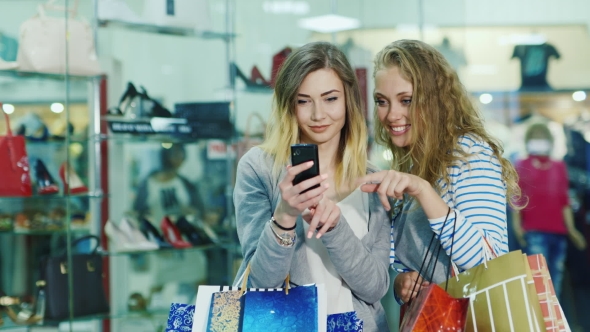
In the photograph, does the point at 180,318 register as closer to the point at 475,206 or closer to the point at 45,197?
the point at 475,206

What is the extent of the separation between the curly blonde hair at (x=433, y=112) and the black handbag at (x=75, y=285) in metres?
2.69

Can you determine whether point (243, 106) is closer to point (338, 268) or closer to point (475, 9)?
point (475, 9)

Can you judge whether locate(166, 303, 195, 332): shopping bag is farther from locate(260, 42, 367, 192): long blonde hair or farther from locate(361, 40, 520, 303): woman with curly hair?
locate(361, 40, 520, 303): woman with curly hair

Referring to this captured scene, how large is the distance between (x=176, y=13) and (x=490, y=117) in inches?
109

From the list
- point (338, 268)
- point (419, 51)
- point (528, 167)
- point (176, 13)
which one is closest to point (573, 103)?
point (528, 167)

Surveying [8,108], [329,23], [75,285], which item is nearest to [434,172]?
[75,285]

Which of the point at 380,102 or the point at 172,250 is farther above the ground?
the point at 380,102

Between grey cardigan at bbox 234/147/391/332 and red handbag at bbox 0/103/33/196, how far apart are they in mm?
2356

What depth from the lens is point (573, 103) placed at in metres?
5.64

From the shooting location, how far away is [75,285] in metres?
4.06

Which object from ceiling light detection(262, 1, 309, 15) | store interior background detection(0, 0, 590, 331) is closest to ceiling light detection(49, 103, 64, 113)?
store interior background detection(0, 0, 590, 331)

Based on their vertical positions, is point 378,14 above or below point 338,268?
above

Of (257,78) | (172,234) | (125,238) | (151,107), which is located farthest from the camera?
(257,78)

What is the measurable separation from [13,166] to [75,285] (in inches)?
31.4
